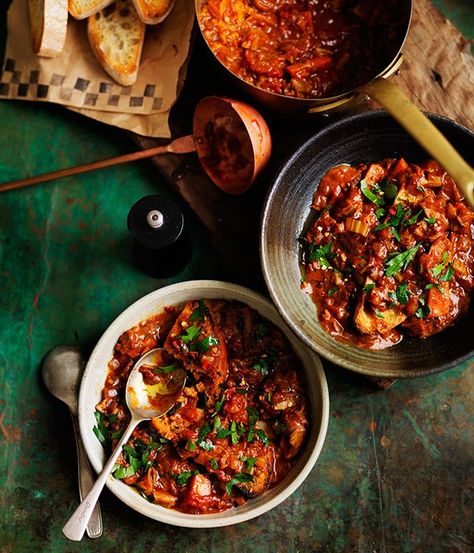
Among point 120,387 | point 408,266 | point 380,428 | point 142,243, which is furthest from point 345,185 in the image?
point 120,387

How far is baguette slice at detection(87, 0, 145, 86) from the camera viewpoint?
3582 mm

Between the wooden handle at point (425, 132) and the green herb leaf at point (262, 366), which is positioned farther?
the green herb leaf at point (262, 366)

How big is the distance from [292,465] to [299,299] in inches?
32.7

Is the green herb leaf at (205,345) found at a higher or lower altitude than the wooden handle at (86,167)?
lower

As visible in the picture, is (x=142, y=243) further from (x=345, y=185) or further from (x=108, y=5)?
(x=108, y=5)

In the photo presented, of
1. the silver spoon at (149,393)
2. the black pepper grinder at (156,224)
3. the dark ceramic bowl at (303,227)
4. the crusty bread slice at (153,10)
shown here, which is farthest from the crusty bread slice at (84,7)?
the silver spoon at (149,393)

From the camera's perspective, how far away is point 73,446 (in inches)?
141

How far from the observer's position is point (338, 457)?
3521mm

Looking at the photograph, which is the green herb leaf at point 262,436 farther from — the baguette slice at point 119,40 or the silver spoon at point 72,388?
the baguette slice at point 119,40

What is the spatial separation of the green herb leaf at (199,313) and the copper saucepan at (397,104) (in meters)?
1.07

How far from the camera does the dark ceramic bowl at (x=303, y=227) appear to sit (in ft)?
10.1

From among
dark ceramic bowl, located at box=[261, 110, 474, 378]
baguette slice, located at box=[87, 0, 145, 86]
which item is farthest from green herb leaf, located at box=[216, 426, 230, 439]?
baguette slice, located at box=[87, 0, 145, 86]

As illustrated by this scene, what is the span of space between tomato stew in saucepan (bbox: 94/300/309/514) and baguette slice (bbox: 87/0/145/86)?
1343 mm

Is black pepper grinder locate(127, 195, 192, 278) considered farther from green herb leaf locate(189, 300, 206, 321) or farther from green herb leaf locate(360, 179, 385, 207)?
green herb leaf locate(360, 179, 385, 207)
